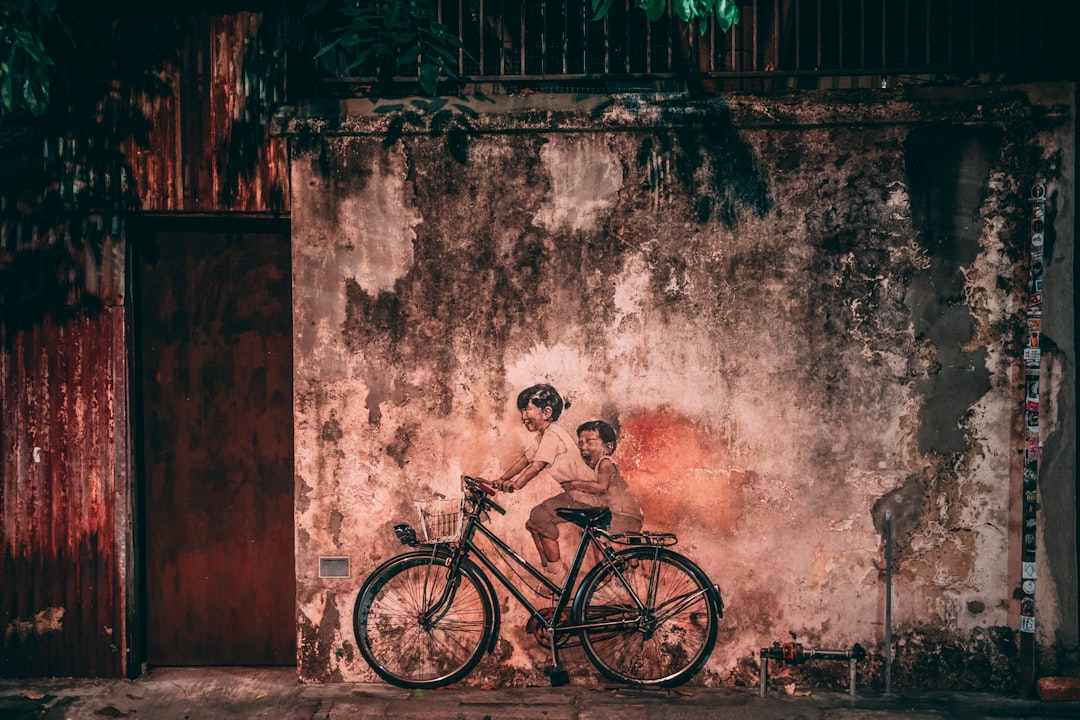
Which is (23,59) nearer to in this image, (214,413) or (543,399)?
(214,413)

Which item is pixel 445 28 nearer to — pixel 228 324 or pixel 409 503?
pixel 228 324

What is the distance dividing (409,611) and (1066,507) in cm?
446

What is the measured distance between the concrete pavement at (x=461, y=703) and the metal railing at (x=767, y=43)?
4192 mm

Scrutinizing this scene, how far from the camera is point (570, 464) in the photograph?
632cm

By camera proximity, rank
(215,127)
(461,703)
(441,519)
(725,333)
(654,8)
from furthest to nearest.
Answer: (215,127) < (441,519) < (725,333) < (461,703) < (654,8)

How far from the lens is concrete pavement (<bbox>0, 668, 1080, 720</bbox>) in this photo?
19.3ft

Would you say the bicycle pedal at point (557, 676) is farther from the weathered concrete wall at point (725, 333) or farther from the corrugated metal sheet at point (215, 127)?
the corrugated metal sheet at point (215, 127)

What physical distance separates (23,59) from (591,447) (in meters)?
4.64

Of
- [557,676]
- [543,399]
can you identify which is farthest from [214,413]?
[557,676]

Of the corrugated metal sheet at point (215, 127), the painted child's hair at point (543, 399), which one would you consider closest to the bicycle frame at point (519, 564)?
the painted child's hair at point (543, 399)

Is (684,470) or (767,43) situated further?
(767,43)

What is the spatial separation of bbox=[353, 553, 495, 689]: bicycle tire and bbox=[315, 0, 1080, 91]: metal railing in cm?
348

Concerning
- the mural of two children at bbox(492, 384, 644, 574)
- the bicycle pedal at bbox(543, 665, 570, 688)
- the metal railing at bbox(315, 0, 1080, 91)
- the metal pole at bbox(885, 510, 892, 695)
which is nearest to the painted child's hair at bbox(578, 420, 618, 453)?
the mural of two children at bbox(492, 384, 644, 574)

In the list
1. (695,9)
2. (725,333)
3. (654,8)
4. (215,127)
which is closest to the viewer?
(654,8)
